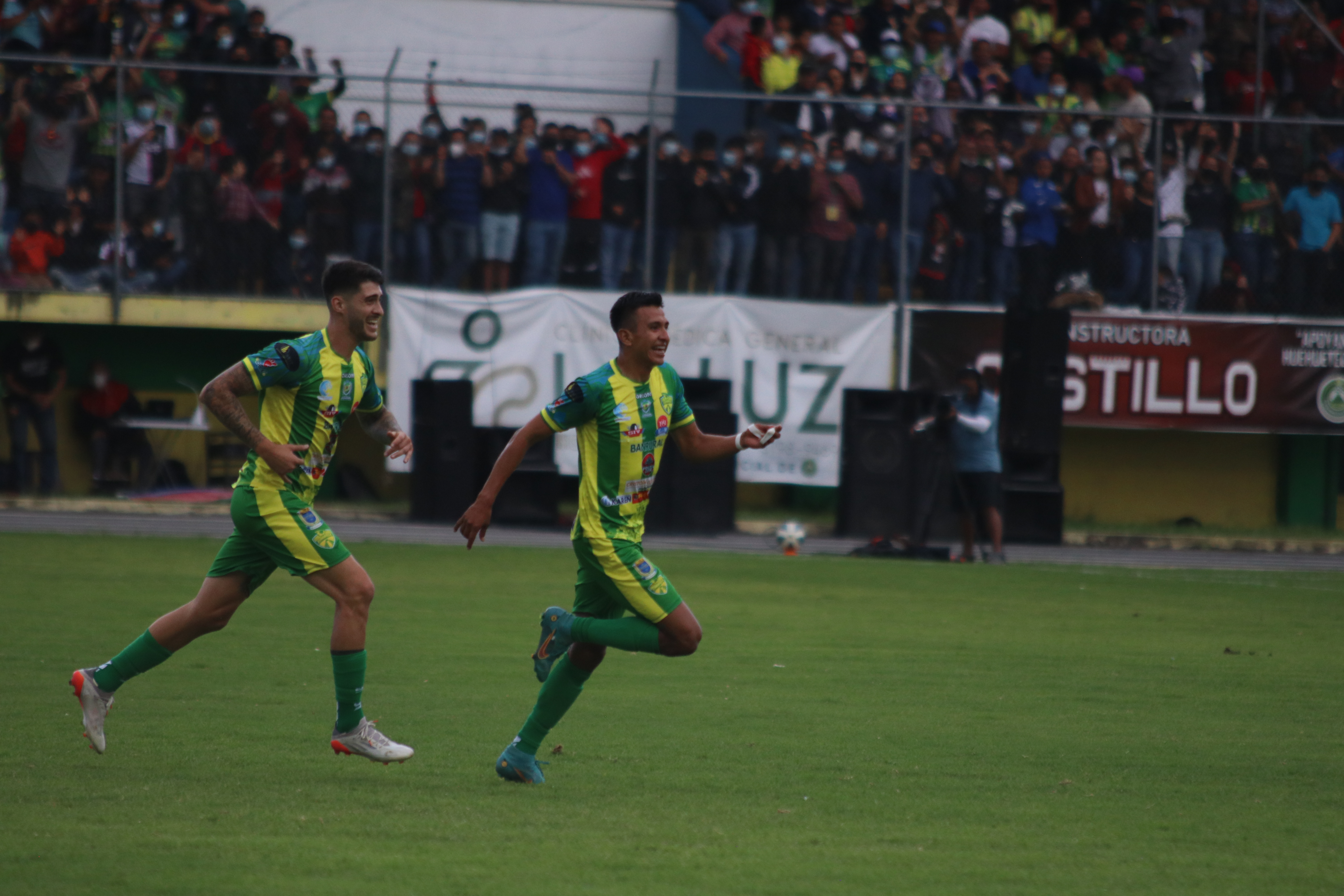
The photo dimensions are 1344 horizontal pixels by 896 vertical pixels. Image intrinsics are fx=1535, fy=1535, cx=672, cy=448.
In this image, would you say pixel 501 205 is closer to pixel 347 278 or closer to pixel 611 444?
pixel 347 278

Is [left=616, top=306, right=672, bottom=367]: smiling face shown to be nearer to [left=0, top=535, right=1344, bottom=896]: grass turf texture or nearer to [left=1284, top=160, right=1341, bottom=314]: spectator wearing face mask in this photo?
[left=0, top=535, right=1344, bottom=896]: grass turf texture

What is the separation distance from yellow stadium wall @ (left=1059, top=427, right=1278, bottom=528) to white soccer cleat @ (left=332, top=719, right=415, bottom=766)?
16646mm

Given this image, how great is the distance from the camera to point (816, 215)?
786 inches

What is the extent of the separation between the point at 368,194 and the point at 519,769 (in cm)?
1448

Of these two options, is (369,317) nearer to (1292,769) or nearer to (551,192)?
(1292,769)

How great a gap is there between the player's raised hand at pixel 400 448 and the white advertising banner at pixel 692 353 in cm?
1275

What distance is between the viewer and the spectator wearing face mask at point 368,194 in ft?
64.0

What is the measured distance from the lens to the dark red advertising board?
66.3 feet

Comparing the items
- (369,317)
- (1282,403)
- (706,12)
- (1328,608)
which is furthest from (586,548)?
(706,12)

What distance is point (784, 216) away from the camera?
20016mm

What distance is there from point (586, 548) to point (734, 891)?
198cm

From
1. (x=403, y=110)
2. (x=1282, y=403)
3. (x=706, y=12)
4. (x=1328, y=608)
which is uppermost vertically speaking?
(x=706, y=12)

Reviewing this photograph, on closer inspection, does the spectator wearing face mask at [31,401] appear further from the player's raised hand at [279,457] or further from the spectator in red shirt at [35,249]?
the player's raised hand at [279,457]

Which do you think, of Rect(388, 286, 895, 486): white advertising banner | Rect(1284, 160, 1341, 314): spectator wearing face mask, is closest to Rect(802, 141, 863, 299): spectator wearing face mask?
Rect(388, 286, 895, 486): white advertising banner
